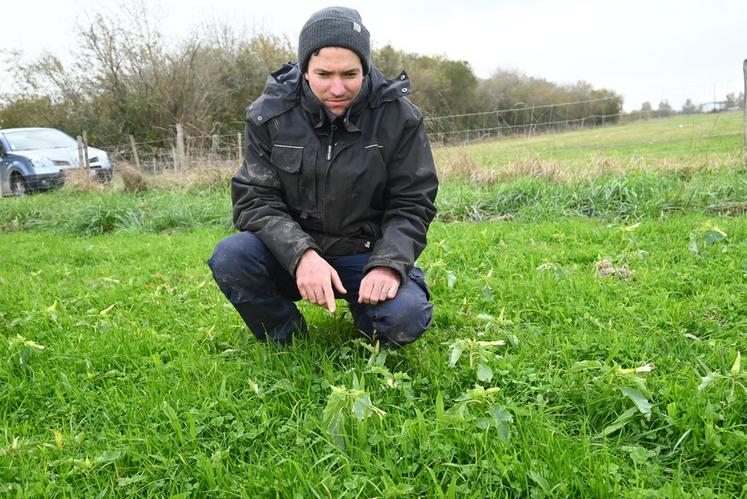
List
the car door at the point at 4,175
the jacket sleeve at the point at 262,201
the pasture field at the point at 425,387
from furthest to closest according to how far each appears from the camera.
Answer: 1. the car door at the point at 4,175
2. the jacket sleeve at the point at 262,201
3. the pasture field at the point at 425,387

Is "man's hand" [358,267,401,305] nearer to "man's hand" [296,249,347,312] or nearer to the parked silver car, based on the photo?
"man's hand" [296,249,347,312]

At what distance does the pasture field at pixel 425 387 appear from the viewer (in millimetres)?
1633

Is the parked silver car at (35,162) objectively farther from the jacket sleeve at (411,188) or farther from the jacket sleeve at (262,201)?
the jacket sleeve at (411,188)

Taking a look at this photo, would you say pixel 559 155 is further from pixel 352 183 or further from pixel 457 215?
pixel 352 183

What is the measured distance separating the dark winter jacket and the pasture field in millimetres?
Answer: 487

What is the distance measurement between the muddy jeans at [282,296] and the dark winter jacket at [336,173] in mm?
77

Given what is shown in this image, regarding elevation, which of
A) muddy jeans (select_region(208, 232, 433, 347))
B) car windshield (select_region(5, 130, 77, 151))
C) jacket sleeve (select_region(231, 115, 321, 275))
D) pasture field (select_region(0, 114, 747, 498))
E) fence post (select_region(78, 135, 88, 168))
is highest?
car windshield (select_region(5, 130, 77, 151))

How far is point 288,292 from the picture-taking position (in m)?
2.54

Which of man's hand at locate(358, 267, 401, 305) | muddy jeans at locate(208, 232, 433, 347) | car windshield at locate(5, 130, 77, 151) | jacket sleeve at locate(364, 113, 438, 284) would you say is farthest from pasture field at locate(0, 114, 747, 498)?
car windshield at locate(5, 130, 77, 151)

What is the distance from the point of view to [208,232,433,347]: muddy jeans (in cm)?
217

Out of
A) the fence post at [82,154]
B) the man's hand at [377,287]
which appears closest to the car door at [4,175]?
the fence post at [82,154]

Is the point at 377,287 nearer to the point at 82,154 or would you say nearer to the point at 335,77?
the point at 335,77

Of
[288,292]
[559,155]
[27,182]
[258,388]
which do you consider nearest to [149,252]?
[288,292]

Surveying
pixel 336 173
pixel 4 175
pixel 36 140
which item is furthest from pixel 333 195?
pixel 36 140
